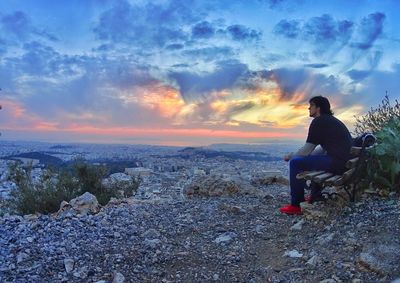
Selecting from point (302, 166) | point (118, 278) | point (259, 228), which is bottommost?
point (118, 278)

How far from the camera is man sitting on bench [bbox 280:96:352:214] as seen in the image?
24.0 ft

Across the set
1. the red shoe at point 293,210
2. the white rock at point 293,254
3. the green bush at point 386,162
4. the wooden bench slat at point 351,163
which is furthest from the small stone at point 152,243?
the green bush at point 386,162

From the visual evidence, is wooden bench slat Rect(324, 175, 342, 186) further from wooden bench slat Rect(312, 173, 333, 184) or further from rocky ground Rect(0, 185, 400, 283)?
rocky ground Rect(0, 185, 400, 283)

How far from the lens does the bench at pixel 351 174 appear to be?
6.83 m

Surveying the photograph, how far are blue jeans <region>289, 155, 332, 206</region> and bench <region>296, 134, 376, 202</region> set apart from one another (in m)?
0.16

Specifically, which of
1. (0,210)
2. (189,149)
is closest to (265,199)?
(0,210)

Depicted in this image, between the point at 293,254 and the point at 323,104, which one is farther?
the point at 323,104

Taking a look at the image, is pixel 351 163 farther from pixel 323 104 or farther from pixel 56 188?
pixel 56 188

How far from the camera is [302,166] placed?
750cm

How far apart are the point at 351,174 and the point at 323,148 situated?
0.76m

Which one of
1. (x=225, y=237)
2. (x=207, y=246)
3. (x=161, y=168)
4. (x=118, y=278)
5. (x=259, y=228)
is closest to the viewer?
(x=118, y=278)

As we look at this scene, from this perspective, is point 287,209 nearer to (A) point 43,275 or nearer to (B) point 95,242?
(B) point 95,242

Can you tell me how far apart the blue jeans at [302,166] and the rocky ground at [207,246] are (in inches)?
16.0

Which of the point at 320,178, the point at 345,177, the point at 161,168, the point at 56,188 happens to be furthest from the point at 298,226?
the point at 161,168
